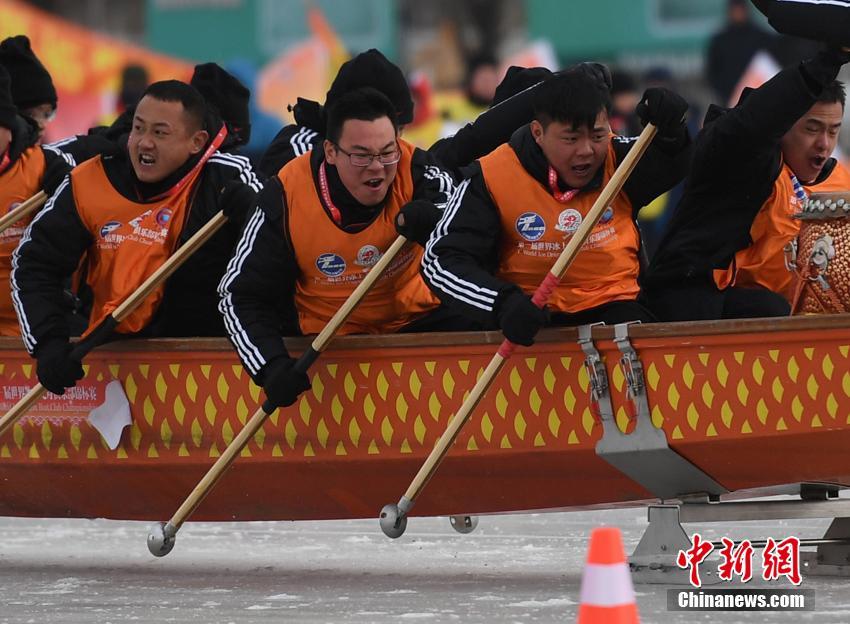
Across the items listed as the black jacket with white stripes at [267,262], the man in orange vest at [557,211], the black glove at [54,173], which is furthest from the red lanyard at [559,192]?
the black glove at [54,173]

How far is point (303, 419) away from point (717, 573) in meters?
1.74

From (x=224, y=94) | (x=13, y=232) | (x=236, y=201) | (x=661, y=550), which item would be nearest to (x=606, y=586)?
(x=661, y=550)

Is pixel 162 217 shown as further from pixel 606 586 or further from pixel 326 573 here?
pixel 606 586

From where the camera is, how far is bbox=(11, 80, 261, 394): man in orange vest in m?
7.87

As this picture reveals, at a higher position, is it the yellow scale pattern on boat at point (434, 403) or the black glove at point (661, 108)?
the black glove at point (661, 108)

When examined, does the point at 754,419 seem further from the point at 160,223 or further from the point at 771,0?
the point at 160,223

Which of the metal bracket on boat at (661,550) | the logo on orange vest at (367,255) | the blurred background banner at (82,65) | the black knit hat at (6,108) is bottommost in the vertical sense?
the blurred background banner at (82,65)

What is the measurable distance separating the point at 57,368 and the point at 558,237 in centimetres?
204

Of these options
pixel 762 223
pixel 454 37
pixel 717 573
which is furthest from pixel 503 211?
pixel 454 37

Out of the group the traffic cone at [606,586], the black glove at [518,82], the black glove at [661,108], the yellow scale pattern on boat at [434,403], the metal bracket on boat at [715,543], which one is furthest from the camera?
the black glove at [518,82]

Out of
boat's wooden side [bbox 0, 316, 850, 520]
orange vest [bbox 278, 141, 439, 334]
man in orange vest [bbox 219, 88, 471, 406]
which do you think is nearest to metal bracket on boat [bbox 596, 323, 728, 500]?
boat's wooden side [bbox 0, 316, 850, 520]

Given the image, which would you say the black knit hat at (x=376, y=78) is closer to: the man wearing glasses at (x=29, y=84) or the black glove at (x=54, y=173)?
the black glove at (x=54, y=173)

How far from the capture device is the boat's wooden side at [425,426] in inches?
257

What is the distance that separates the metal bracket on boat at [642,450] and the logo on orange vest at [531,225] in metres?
0.53
